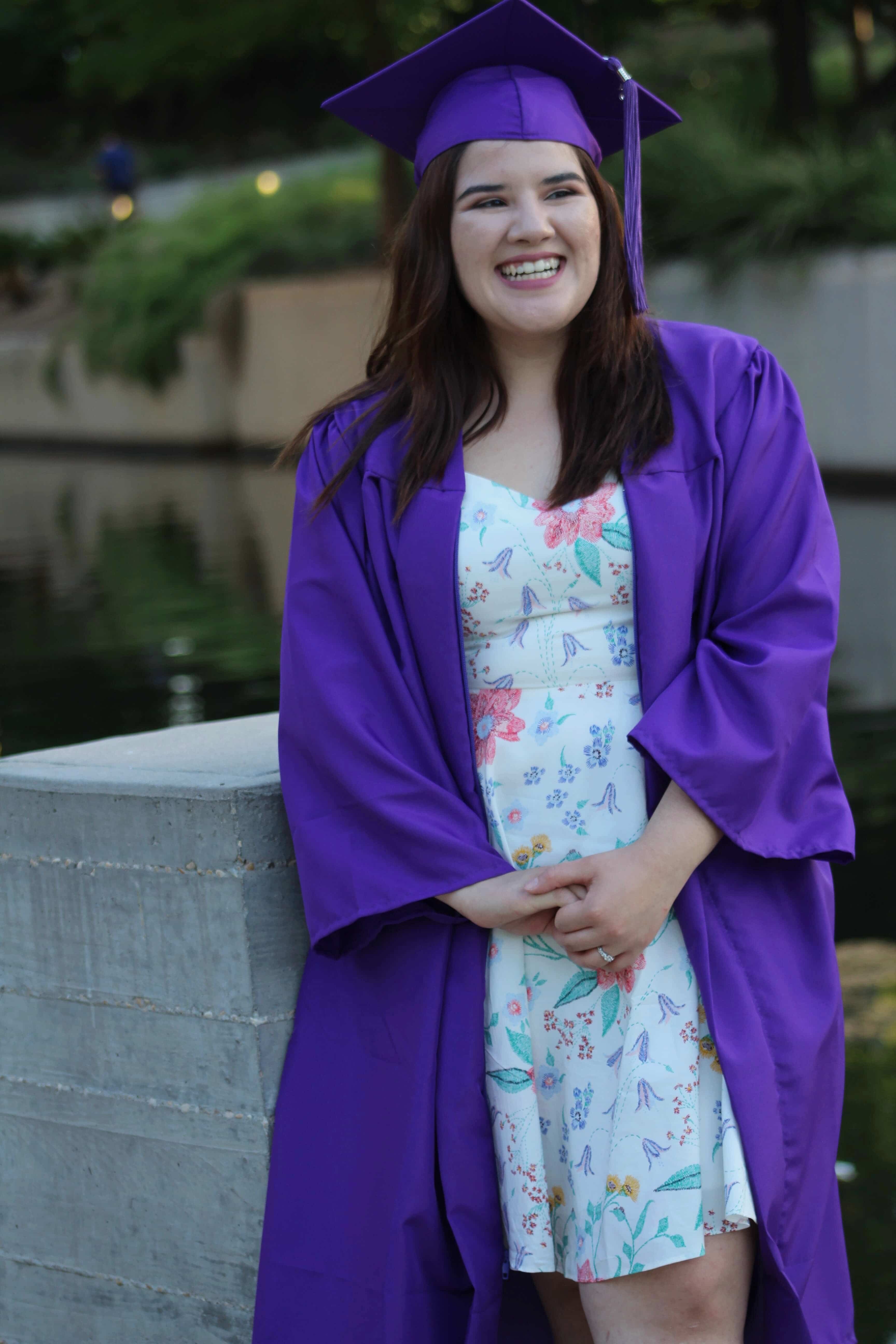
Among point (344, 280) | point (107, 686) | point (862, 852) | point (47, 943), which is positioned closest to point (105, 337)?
point (344, 280)

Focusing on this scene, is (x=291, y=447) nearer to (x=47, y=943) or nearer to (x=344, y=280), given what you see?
(x=47, y=943)

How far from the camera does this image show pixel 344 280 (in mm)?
16422

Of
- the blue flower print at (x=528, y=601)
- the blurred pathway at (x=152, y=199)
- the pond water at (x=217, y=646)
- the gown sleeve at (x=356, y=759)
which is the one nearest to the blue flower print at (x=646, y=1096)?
the gown sleeve at (x=356, y=759)

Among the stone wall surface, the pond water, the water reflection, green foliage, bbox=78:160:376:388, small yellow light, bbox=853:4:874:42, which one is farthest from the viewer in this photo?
green foliage, bbox=78:160:376:388

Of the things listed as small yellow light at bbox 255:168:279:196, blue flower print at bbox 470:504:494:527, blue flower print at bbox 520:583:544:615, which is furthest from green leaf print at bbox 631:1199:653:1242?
small yellow light at bbox 255:168:279:196

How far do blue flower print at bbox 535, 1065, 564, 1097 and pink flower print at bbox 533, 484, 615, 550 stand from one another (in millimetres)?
571

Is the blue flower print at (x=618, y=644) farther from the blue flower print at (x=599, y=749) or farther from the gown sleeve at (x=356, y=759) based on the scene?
the gown sleeve at (x=356, y=759)

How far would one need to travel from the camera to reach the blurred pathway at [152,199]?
25.7 m

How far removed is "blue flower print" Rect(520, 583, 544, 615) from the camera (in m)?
1.85

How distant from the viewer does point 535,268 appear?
1888 millimetres

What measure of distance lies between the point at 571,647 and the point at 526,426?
0.94 feet

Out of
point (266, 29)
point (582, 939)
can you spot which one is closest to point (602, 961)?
point (582, 939)

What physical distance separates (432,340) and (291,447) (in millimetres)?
220

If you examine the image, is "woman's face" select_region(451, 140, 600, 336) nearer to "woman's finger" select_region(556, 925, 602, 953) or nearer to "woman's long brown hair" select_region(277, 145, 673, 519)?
"woman's long brown hair" select_region(277, 145, 673, 519)
